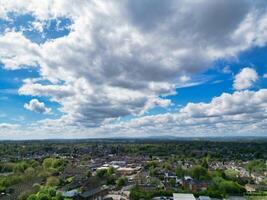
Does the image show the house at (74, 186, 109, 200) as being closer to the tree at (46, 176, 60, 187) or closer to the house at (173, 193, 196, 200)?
the tree at (46, 176, 60, 187)

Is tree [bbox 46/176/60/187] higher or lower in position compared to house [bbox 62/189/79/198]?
higher

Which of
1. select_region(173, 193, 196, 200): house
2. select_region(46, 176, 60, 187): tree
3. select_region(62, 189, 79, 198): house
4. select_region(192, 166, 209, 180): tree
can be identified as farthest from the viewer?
select_region(192, 166, 209, 180): tree

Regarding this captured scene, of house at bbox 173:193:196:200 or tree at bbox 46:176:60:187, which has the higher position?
tree at bbox 46:176:60:187

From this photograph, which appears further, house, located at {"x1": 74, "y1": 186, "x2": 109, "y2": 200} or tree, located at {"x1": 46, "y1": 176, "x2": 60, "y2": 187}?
tree, located at {"x1": 46, "y1": 176, "x2": 60, "y2": 187}

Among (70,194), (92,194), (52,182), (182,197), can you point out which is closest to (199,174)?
(182,197)

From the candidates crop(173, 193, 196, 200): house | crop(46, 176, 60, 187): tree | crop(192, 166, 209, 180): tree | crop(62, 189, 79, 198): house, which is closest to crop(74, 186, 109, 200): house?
crop(62, 189, 79, 198): house

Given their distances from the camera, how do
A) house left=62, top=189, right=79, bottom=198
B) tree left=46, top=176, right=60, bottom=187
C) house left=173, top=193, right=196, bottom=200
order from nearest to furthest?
1. house left=173, top=193, right=196, bottom=200
2. house left=62, top=189, right=79, bottom=198
3. tree left=46, top=176, right=60, bottom=187

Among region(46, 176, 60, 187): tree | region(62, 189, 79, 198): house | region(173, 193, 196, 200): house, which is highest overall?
region(46, 176, 60, 187): tree

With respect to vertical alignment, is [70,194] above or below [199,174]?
below

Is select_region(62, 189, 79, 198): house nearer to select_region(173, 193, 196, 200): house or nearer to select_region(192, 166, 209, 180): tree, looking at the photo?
select_region(173, 193, 196, 200): house

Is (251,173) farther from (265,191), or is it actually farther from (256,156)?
(256,156)

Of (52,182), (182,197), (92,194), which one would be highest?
(52,182)

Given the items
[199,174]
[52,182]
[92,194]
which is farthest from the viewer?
[199,174]

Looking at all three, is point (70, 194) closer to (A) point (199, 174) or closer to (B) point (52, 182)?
(B) point (52, 182)
